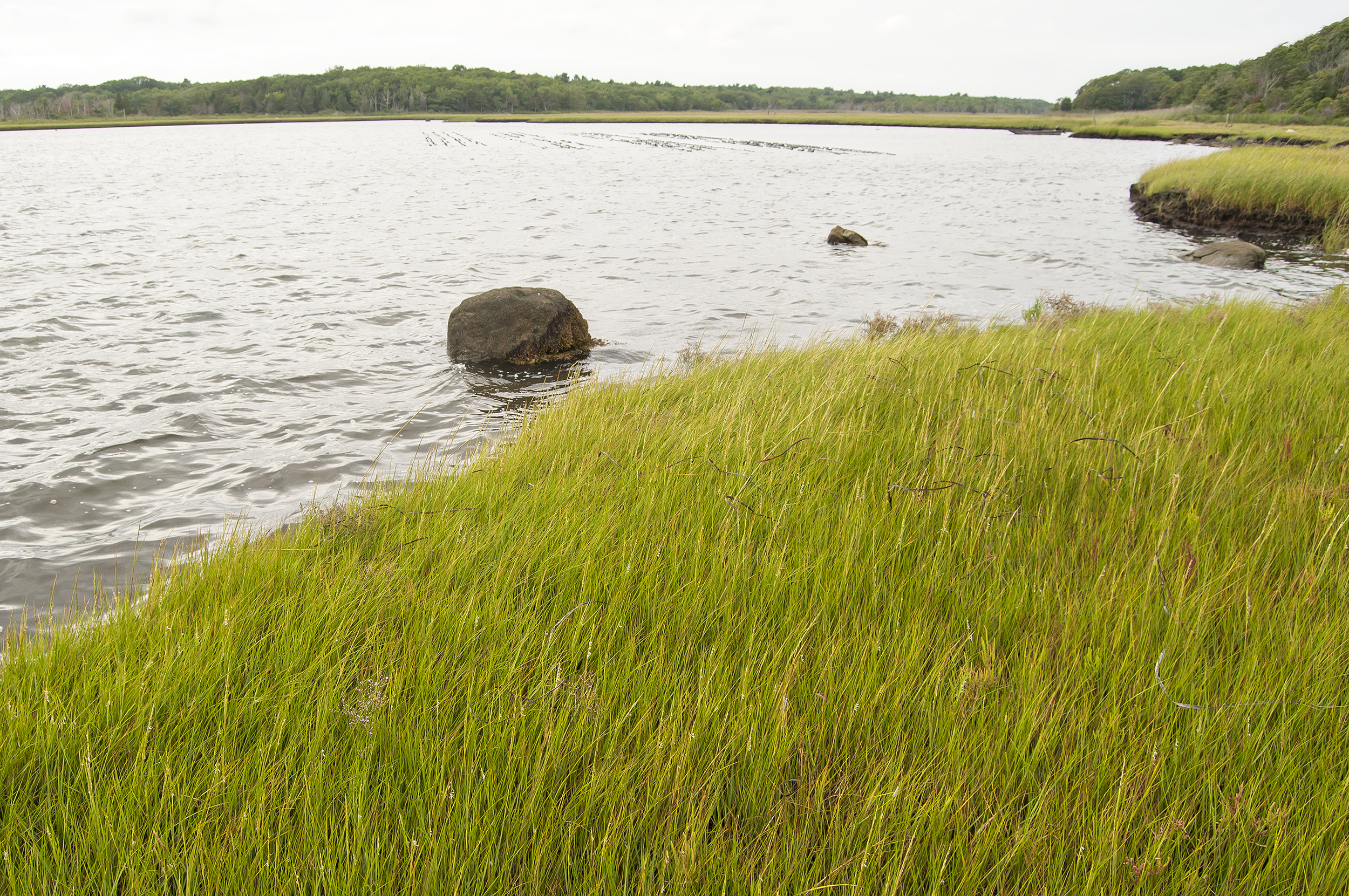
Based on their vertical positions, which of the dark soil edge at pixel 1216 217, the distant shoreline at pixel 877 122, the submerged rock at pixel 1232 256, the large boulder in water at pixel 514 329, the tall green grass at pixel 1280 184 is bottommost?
the large boulder in water at pixel 514 329

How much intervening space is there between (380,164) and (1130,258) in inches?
1845

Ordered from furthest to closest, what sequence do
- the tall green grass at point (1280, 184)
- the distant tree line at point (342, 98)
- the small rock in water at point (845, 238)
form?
1. the distant tree line at point (342, 98)
2. the small rock in water at point (845, 238)
3. the tall green grass at point (1280, 184)

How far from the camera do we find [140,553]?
18.3ft

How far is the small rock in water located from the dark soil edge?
1353cm

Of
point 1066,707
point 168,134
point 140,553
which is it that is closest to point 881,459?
point 1066,707

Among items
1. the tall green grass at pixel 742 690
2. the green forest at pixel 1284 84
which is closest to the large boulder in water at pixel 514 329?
the tall green grass at pixel 742 690

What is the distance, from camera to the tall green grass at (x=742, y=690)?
6.53ft

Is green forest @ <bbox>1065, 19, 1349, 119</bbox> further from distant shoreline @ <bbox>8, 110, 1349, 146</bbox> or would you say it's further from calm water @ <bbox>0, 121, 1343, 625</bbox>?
calm water @ <bbox>0, 121, 1343, 625</bbox>

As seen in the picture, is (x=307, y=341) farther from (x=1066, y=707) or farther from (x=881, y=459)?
(x=1066, y=707)

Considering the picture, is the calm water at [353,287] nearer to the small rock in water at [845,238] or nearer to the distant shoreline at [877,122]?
the small rock in water at [845,238]

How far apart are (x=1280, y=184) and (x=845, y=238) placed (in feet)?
48.4

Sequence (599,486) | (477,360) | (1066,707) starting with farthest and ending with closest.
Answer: (477,360), (599,486), (1066,707)

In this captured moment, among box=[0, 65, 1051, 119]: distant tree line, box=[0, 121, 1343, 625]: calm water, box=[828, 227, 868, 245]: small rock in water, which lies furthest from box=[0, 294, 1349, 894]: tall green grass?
box=[0, 65, 1051, 119]: distant tree line

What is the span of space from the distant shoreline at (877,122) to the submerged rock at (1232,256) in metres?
43.1
